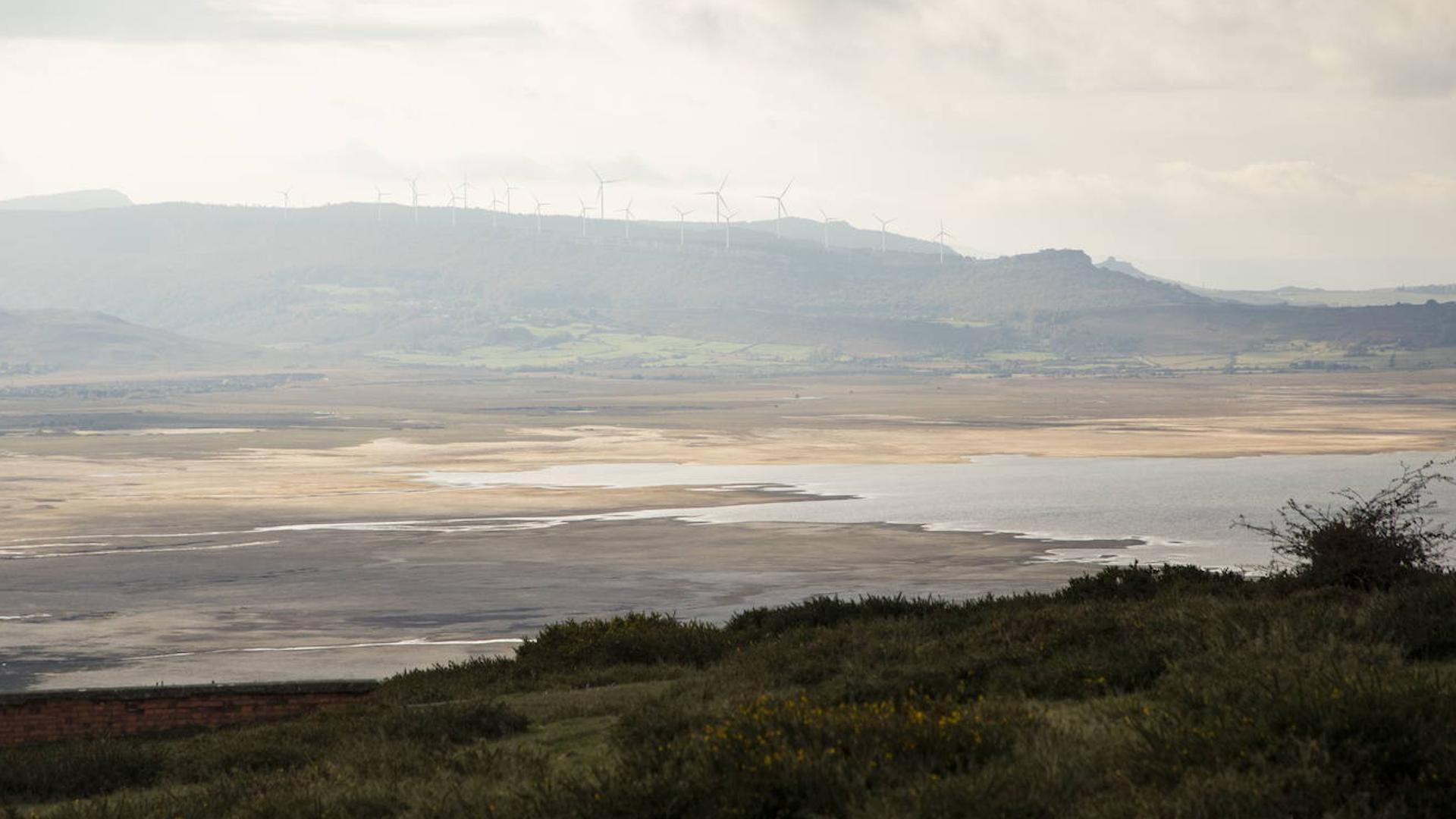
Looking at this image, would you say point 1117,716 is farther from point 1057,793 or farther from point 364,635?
point 364,635

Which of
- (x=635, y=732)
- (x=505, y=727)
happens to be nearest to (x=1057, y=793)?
(x=635, y=732)

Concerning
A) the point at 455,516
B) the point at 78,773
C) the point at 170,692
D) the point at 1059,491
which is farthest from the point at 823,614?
the point at 1059,491

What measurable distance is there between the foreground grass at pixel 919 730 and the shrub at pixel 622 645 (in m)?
0.11

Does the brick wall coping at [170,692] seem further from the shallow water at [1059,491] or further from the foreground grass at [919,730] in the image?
the shallow water at [1059,491]

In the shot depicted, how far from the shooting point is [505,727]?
43.3 ft

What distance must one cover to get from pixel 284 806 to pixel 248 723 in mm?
7048

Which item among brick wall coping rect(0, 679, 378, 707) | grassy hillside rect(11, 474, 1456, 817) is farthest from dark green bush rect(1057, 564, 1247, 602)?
brick wall coping rect(0, 679, 378, 707)

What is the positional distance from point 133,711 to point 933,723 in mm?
10528

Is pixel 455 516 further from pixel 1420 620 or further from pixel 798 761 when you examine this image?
pixel 798 761

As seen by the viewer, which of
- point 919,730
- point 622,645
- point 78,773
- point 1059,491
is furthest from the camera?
point 1059,491

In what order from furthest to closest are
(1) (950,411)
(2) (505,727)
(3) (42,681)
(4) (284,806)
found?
(1) (950,411) < (3) (42,681) < (2) (505,727) < (4) (284,806)

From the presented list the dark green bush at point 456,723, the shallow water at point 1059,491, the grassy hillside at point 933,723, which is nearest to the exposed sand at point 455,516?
the shallow water at point 1059,491

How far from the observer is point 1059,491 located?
62.1 meters

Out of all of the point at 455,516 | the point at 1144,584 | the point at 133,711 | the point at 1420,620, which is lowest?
the point at 455,516
